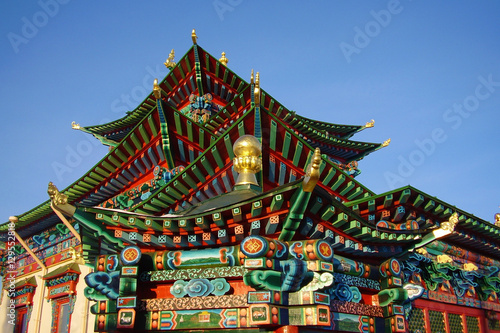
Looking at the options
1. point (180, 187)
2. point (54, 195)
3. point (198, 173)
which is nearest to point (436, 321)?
point (198, 173)

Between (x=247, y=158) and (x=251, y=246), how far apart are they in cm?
279

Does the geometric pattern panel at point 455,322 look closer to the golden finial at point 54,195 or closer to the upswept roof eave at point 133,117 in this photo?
the golden finial at point 54,195

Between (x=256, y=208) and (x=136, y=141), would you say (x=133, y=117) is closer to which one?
(x=136, y=141)

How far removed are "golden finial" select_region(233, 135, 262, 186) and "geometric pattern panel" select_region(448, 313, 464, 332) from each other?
18.5 ft

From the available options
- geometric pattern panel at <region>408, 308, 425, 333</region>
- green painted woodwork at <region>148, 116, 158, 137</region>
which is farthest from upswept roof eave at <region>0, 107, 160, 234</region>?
geometric pattern panel at <region>408, 308, 425, 333</region>

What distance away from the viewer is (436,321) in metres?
10.0

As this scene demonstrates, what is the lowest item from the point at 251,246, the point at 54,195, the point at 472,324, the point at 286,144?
the point at 472,324

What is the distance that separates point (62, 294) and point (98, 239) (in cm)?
669

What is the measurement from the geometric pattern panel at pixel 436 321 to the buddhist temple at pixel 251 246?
2.0 inches

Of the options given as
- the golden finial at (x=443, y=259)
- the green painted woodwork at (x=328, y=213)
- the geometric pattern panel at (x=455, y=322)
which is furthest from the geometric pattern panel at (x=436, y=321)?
the green painted woodwork at (x=328, y=213)

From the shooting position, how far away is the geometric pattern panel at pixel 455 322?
10.4 metres

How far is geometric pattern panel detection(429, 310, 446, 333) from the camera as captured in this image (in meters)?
9.88

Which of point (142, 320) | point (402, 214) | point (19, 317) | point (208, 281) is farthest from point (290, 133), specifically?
point (19, 317)

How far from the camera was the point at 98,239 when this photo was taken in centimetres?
806
